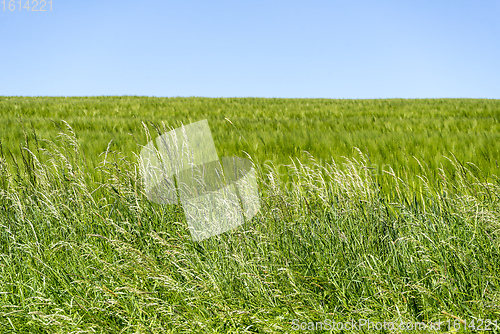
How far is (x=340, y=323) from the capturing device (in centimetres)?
139

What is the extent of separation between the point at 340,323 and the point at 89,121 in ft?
18.8

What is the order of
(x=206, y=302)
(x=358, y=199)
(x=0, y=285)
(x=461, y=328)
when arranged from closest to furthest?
(x=461, y=328), (x=206, y=302), (x=0, y=285), (x=358, y=199)

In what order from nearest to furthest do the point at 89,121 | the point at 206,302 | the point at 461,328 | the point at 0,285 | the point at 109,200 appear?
1. the point at 461,328
2. the point at 206,302
3. the point at 0,285
4. the point at 109,200
5. the point at 89,121

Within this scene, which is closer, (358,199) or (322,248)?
(322,248)

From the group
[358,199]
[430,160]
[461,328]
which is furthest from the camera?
[430,160]

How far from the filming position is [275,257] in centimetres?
185

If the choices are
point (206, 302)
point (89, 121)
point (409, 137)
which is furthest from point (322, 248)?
point (89, 121)

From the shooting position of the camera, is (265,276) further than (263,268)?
No

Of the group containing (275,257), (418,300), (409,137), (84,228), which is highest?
(409,137)

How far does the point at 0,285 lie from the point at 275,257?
1519 millimetres

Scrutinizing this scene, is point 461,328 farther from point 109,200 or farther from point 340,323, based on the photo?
point 109,200

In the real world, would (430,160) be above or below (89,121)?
below

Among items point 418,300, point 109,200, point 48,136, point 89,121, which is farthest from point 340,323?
point 89,121

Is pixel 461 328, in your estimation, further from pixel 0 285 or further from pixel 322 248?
pixel 0 285
